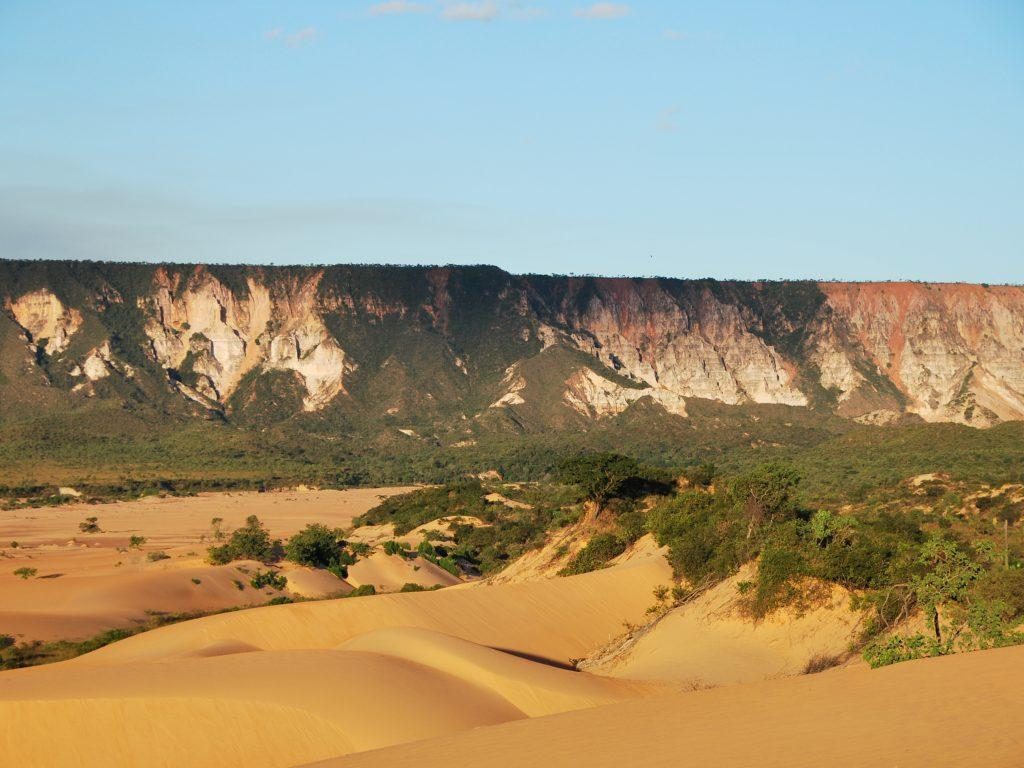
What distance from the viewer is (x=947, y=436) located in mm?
95688

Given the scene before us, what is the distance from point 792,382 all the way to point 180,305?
236 feet

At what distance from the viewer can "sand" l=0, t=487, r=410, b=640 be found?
38.3m

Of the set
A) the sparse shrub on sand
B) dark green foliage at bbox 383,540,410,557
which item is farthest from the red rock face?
dark green foliage at bbox 383,540,410,557

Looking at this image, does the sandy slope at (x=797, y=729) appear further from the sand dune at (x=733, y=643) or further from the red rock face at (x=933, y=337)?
the red rock face at (x=933, y=337)

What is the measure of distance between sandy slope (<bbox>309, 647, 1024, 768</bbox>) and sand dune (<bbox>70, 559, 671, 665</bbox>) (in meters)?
11.2

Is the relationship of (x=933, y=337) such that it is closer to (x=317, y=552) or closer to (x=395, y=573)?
(x=317, y=552)

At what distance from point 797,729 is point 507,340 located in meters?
148

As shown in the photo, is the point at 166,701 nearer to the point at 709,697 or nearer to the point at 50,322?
the point at 709,697

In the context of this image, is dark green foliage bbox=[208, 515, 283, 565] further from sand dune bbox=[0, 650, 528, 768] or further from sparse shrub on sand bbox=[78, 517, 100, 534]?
sand dune bbox=[0, 650, 528, 768]

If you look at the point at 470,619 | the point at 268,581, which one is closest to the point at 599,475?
the point at 268,581

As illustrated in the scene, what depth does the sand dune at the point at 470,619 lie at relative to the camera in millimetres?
27703

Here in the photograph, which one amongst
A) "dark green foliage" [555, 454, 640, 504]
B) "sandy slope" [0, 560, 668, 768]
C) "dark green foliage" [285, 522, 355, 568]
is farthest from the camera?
"dark green foliage" [285, 522, 355, 568]

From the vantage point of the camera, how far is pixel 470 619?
30.5 meters

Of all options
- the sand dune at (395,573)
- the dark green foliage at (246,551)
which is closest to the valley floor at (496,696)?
the sand dune at (395,573)
